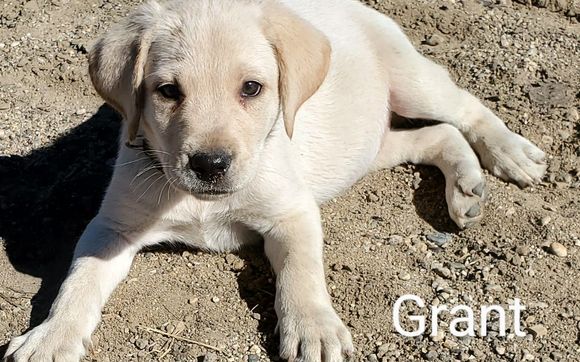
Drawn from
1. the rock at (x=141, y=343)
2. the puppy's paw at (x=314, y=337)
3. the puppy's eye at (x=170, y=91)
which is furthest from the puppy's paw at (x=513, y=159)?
the rock at (x=141, y=343)

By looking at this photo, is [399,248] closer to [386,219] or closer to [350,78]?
[386,219]

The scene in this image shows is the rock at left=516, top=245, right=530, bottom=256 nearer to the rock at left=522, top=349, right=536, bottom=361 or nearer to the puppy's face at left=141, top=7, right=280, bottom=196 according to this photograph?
the rock at left=522, top=349, right=536, bottom=361

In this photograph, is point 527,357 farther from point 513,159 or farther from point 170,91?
point 170,91

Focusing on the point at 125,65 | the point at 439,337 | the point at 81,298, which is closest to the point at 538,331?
the point at 439,337

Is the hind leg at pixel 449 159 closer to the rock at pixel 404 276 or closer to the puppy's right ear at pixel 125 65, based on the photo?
the rock at pixel 404 276

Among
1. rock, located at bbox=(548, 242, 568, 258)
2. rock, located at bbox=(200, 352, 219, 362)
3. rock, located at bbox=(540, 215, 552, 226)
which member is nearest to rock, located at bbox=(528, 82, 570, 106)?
rock, located at bbox=(540, 215, 552, 226)

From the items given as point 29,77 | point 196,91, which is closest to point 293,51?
point 196,91
